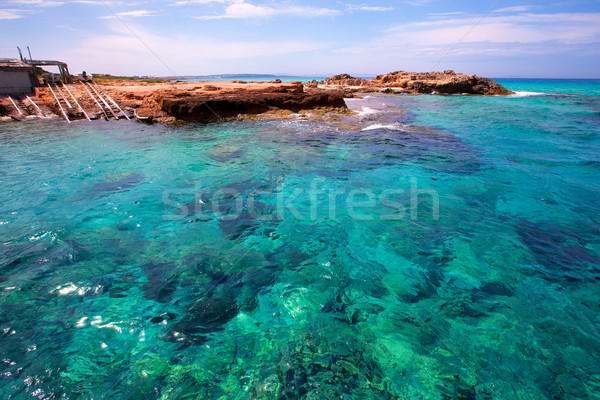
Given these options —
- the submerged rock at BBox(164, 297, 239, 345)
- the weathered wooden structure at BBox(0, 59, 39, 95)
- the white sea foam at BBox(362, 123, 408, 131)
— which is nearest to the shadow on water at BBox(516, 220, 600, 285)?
the submerged rock at BBox(164, 297, 239, 345)

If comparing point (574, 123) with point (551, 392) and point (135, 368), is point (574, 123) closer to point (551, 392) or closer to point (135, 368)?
point (551, 392)

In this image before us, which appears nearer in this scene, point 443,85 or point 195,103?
point 195,103

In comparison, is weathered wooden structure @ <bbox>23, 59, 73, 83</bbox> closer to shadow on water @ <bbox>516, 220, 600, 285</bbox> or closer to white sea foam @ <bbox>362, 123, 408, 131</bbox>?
white sea foam @ <bbox>362, 123, 408, 131</bbox>

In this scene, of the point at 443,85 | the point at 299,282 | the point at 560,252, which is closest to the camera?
the point at 299,282

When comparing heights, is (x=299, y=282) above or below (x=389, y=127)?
below

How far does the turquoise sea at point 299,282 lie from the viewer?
9.89 feet

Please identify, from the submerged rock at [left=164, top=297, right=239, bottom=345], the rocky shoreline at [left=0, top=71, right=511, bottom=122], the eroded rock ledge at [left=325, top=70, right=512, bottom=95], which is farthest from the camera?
Answer: the eroded rock ledge at [left=325, top=70, right=512, bottom=95]

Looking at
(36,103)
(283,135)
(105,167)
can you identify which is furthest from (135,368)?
(36,103)

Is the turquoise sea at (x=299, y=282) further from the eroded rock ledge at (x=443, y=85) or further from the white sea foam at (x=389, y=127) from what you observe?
the eroded rock ledge at (x=443, y=85)

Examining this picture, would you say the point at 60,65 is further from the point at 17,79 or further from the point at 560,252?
the point at 560,252

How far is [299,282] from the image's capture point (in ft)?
14.8

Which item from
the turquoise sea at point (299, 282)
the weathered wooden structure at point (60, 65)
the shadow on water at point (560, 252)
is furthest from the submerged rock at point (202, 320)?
the weathered wooden structure at point (60, 65)

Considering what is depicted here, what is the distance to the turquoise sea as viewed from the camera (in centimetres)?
302

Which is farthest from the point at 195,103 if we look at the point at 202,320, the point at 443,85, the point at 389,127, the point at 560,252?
the point at 443,85
